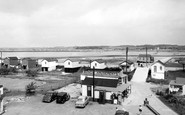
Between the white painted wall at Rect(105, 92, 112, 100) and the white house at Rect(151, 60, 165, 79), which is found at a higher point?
the white house at Rect(151, 60, 165, 79)

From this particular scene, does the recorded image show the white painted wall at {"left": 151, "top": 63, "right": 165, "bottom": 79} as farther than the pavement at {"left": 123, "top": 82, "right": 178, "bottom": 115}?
Yes

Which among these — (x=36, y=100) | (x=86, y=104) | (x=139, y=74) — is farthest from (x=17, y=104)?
(x=139, y=74)

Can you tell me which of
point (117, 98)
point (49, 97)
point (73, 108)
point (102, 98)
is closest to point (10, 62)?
point (49, 97)

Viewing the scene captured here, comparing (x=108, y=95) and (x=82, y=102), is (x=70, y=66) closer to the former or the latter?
(x=108, y=95)

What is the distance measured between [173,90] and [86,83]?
15.8 meters

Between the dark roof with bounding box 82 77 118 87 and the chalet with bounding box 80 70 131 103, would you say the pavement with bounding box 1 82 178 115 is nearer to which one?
the chalet with bounding box 80 70 131 103

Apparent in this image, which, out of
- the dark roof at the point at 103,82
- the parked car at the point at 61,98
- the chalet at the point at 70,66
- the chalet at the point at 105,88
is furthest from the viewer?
the chalet at the point at 70,66

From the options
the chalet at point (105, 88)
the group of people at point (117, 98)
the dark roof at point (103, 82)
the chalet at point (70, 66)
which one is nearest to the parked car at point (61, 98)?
the chalet at point (105, 88)

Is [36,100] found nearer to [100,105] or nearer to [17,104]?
[17,104]

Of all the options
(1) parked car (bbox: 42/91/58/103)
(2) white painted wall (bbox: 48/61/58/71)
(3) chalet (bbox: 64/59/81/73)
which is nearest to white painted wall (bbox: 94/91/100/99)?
(1) parked car (bbox: 42/91/58/103)

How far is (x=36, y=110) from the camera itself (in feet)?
77.9

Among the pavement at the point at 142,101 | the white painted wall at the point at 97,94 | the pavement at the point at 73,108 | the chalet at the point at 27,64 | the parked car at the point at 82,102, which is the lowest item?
the pavement at the point at 73,108

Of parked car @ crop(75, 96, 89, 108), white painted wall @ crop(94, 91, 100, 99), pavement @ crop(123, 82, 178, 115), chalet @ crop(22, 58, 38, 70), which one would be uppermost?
chalet @ crop(22, 58, 38, 70)

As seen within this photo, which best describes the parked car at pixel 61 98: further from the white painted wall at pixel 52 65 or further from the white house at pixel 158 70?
the white painted wall at pixel 52 65
